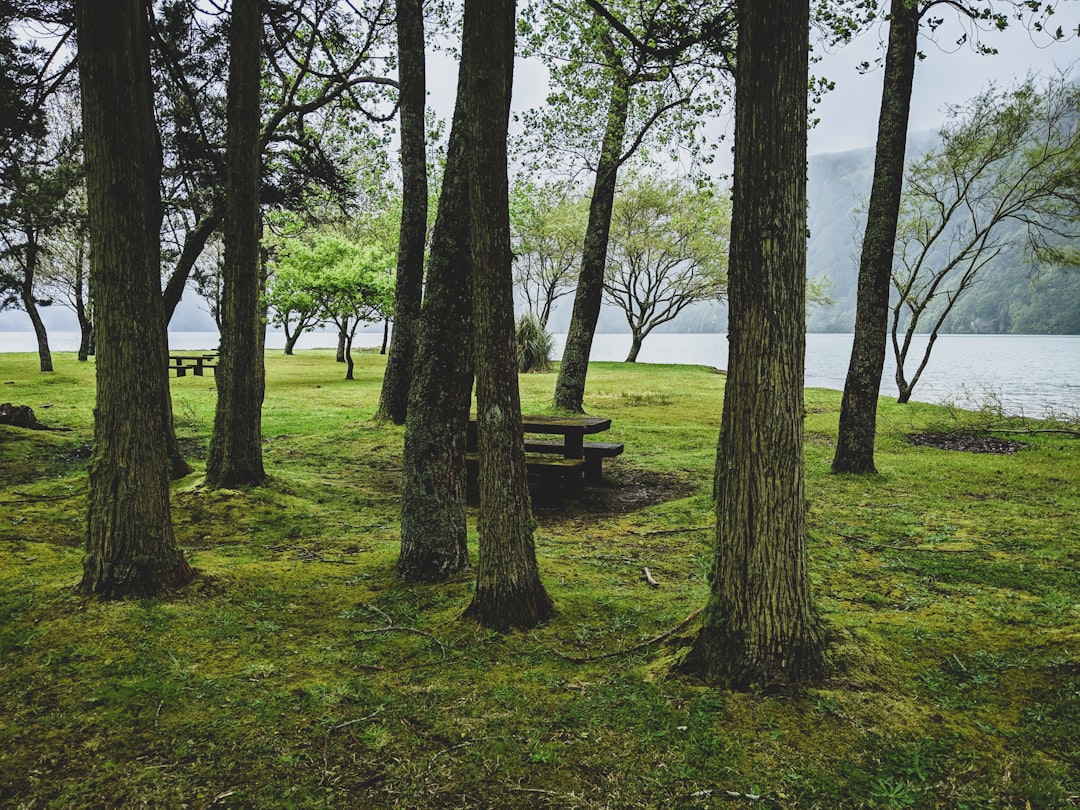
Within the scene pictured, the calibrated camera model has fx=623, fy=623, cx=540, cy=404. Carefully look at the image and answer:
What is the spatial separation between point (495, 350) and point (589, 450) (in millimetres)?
5286

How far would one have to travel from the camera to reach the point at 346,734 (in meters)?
2.89

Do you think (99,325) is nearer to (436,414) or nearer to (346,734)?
(436,414)

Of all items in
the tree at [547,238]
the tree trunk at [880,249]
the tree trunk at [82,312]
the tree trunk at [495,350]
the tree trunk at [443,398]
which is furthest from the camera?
the tree at [547,238]

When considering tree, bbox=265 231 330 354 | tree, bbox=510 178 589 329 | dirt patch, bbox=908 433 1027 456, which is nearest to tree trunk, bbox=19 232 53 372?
tree, bbox=265 231 330 354

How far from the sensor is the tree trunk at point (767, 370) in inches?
118

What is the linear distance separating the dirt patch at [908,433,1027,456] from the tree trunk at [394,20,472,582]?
441 inches

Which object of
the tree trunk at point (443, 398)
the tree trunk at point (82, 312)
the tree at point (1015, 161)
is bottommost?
the tree trunk at point (443, 398)

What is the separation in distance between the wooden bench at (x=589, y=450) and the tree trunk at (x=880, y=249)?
3601 mm

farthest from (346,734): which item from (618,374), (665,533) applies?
(618,374)

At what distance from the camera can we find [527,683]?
330cm

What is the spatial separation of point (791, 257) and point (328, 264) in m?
24.1

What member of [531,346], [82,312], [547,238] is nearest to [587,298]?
[531,346]

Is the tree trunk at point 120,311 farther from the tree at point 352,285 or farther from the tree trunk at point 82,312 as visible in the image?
the tree trunk at point 82,312

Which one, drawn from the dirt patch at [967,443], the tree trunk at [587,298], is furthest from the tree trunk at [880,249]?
the tree trunk at [587,298]
